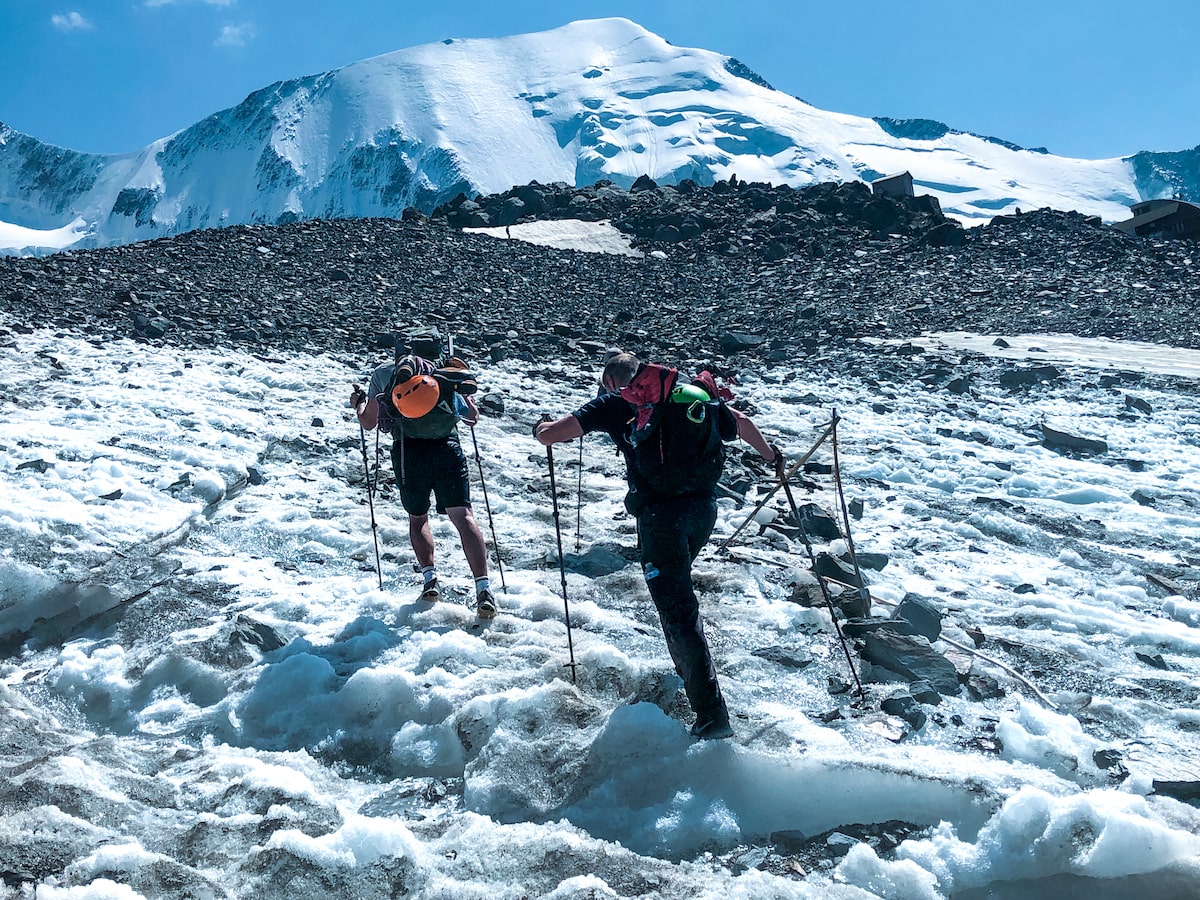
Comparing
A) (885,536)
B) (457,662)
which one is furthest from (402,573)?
(885,536)

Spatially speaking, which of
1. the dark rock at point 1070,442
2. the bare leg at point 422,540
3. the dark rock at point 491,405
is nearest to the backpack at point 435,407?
the bare leg at point 422,540

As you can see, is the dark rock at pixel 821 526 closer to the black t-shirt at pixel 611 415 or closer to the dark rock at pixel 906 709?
the dark rock at pixel 906 709

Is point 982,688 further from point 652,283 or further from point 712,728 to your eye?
point 652,283

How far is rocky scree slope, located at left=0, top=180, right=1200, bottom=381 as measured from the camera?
17703 millimetres

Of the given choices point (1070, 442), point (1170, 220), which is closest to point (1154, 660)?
point (1070, 442)

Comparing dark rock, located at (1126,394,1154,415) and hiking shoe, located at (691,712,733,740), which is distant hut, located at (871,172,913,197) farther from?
hiking shoe, located at (691,712,733,740)

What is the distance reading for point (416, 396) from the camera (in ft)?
19.3

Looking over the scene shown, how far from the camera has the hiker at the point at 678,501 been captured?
4535 millimetres

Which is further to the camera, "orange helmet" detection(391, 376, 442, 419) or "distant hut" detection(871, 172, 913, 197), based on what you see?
"distant hut" detection(871, 172, 913, 197)

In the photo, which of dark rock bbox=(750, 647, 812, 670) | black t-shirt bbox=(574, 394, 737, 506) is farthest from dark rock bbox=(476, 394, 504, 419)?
black t-shirt bbox=(574, 394, 737, 506)

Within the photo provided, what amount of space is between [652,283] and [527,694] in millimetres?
23054

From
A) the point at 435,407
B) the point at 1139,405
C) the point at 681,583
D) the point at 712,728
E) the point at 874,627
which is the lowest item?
the point at 712,728

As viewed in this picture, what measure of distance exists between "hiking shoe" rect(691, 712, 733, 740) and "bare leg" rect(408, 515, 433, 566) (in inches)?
110

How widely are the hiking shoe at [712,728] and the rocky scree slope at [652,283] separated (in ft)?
43.3
